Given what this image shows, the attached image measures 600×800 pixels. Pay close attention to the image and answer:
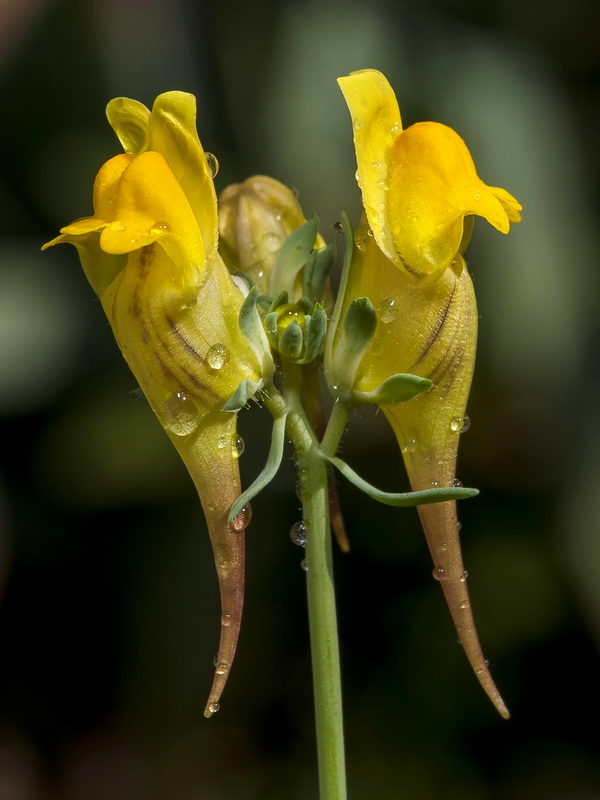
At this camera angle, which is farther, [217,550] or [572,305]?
[572,305]

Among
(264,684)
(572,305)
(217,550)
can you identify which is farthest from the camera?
(264,684)

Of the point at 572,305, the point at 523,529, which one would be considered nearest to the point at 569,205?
the point at 572,305

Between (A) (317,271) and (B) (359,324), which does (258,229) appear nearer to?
(A) (317,271)

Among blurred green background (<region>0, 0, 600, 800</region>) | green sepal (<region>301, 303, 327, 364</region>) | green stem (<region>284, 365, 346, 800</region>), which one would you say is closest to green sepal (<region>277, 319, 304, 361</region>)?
green sepal (<region>301, 303, 327, 364</region>)

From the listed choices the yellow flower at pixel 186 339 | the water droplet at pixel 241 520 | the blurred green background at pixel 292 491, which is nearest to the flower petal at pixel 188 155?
the yellow flower at pixel 186 339

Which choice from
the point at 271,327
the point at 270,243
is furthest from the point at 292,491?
the point at 271,327

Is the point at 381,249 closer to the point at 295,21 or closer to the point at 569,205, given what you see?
the point at 569,205

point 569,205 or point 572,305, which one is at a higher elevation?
point 569,205
